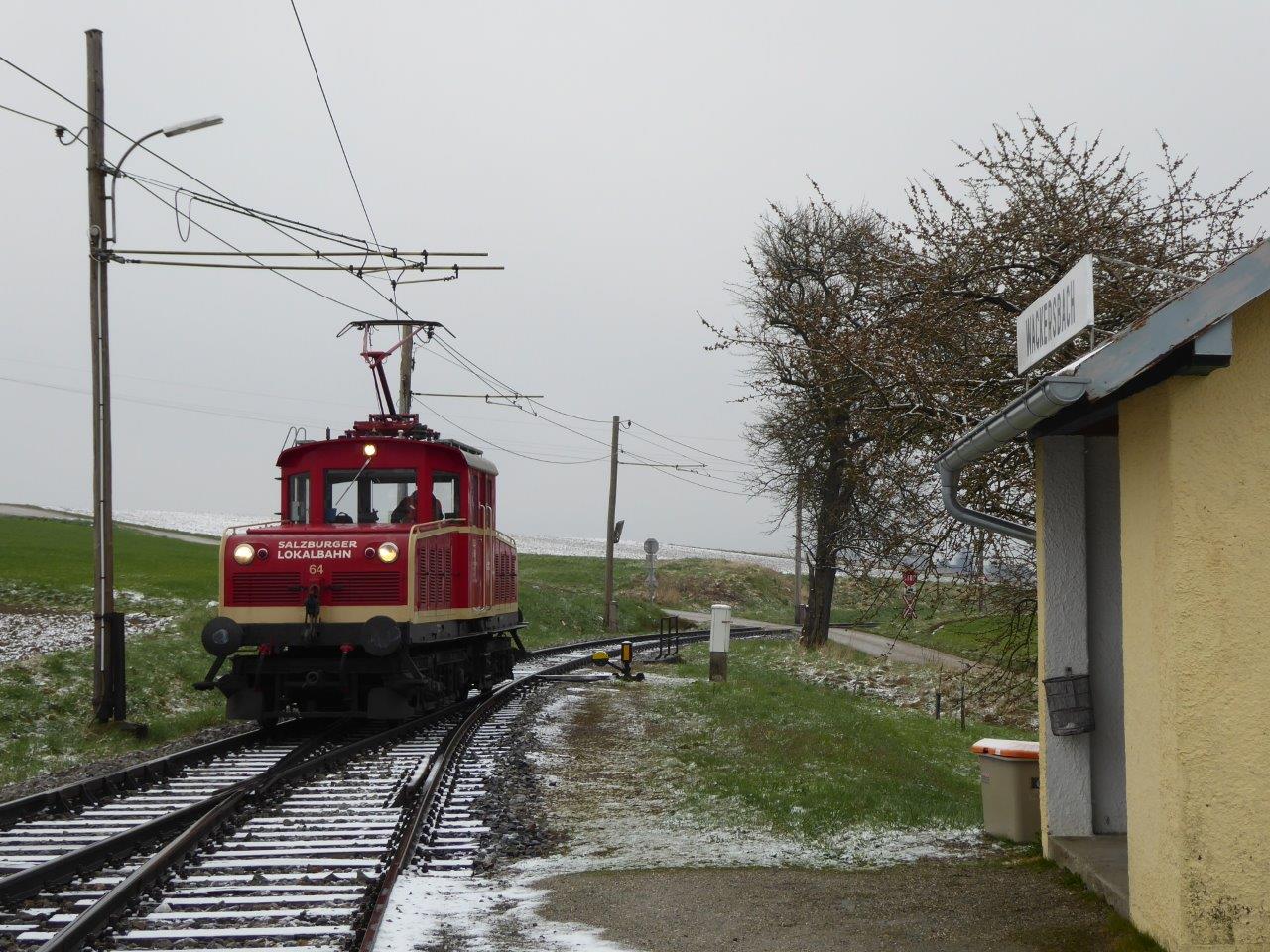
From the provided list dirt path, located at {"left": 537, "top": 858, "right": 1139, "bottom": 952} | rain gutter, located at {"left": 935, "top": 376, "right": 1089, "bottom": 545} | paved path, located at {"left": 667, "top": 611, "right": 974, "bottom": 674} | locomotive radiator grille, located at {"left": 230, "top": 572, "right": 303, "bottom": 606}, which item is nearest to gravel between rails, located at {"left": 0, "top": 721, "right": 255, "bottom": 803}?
locomotive radiator grille, located at {"left": 230, "top": 572, "right": 303, "bottom": 606}

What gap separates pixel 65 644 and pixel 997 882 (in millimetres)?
17199

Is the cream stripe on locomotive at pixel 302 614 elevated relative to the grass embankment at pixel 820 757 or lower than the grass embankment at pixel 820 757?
elevated

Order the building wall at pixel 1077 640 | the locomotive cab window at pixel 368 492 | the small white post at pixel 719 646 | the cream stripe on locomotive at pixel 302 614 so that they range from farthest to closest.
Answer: the small white post at pixel 719 646 → the locomotive cab window at pixel 368 492 → the cream stripe on locomotive at pixel 302 614 → the building wall at pixel 1077 640

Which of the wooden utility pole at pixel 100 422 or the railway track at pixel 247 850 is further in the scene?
the wooden utility pole at pixel 100 422

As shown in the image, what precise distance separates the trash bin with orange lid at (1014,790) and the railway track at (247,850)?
3.31m

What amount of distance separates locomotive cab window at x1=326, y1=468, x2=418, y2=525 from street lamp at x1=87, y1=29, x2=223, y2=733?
2.41m

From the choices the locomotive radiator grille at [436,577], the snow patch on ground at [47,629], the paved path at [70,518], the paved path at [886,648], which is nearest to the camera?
the locomotive radiator grille at [436,577]

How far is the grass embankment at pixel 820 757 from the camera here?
954 centimetres

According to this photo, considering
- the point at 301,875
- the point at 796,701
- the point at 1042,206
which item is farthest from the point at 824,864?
the point at 796,701

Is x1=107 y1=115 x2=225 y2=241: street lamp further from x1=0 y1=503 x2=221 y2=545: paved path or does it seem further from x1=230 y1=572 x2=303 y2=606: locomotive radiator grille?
x1=0 y1=503 x2=221 y2=545: paved path

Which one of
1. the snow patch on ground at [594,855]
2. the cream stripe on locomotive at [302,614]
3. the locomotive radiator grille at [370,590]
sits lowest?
the snow patch on ground at [594,855]

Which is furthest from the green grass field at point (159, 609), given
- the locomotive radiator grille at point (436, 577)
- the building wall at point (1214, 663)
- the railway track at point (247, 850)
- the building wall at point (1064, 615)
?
the building wall at point (1214, 663)

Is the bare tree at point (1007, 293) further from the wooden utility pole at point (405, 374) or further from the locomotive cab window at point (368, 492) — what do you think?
the wooden utility pole at point (405, 374)

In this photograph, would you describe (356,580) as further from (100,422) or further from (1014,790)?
(1014,790)
